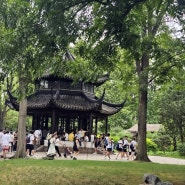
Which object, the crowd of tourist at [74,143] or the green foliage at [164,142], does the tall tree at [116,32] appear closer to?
the crowd of tourist at [74,143]

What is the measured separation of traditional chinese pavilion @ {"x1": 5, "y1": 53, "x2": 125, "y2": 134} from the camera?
2816 cm

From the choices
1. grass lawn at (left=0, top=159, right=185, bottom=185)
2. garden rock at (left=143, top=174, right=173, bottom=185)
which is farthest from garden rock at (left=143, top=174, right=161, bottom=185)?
grass lawn at (left=0, top=159, right=185, bottom=185)

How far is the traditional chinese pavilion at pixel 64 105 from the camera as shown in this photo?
92.4 ft

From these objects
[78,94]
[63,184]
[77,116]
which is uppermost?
[78,94]

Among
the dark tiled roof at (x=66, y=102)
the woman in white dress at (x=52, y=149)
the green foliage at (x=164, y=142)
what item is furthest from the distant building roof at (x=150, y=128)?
the woman in white dress at (x=52, y=149)

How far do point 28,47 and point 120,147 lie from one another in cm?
1482

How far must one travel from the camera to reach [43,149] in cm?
2742

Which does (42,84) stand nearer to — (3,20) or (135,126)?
Answer: (3,20)

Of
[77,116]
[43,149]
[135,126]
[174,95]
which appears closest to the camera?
[43,149]

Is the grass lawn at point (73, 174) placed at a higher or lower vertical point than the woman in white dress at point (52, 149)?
lower

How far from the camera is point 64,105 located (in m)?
27.9

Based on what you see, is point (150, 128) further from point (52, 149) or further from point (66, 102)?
point (52, 149)

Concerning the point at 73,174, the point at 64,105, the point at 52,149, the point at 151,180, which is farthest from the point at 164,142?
the point at 151,180

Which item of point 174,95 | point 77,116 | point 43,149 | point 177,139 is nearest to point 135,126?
point 177,139
